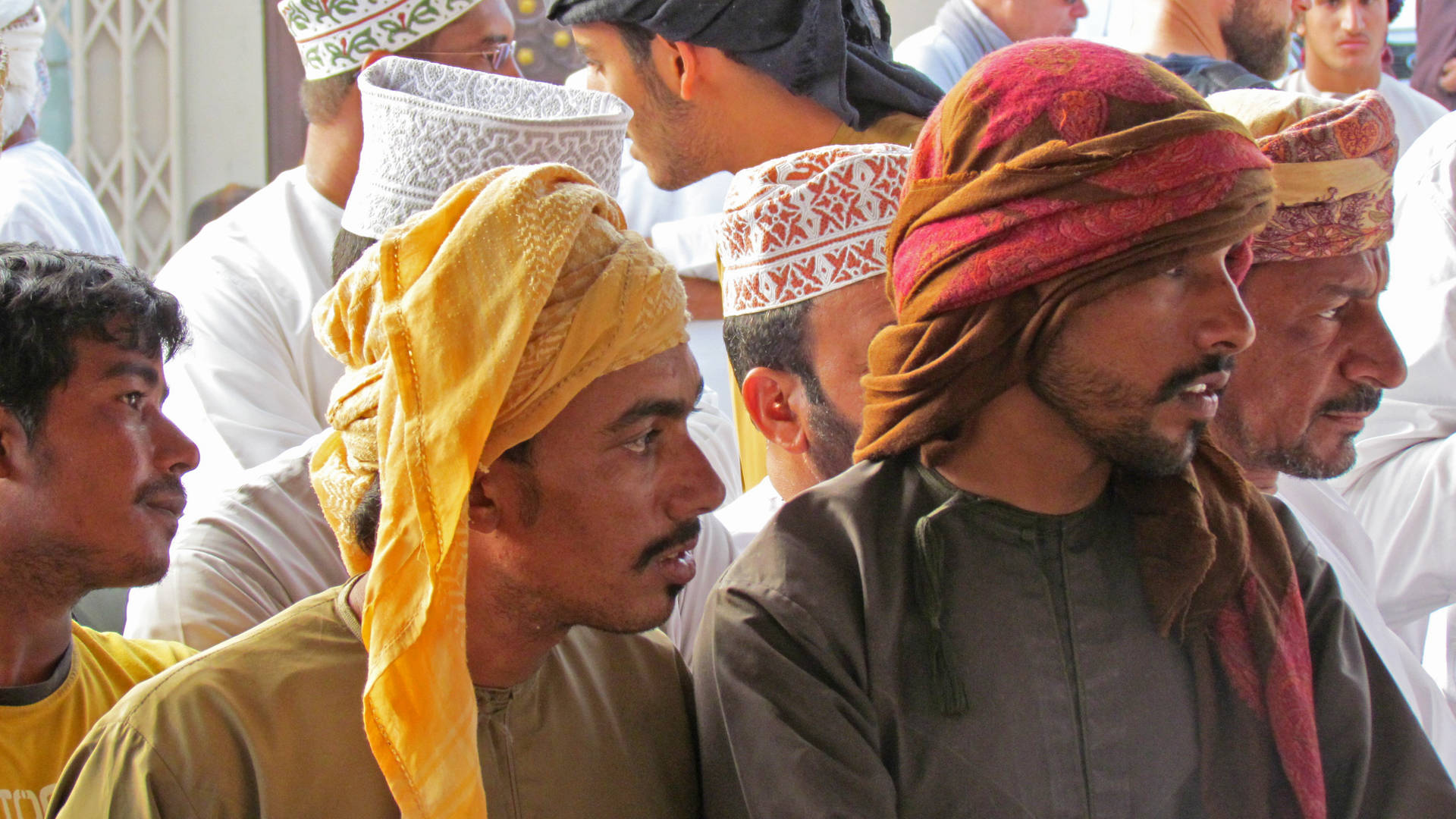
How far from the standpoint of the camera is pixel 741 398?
3.46m

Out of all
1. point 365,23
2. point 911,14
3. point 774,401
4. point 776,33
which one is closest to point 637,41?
point 776,33

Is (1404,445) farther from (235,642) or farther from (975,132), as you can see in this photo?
(235,642)

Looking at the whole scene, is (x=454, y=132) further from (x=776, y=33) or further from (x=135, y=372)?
(x=776, y=33)

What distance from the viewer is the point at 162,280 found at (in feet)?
12.6

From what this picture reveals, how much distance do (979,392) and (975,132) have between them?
0.37m

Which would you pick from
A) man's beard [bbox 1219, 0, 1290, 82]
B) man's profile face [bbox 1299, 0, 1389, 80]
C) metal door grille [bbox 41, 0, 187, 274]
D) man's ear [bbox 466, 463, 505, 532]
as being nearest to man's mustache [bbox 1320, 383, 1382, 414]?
man's ear [bbox 466, 463, 505, 532]

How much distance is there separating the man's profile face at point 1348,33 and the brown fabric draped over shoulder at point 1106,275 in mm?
4465

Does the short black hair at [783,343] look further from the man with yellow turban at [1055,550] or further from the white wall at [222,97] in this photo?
the white wall at [222,97]

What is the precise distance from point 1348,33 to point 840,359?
4.18 metres

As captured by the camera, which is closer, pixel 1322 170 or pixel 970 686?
pixel 970 686

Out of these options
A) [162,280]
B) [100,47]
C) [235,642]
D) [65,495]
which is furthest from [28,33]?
[235,642]

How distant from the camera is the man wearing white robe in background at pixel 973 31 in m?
5.34

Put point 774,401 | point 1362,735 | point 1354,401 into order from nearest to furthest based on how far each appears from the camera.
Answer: point 1362,735, point 774,401, point 1354,401

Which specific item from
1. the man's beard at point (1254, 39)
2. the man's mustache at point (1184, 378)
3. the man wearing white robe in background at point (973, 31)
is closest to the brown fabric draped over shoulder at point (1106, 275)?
the man's mustache at point (1184, 378)
